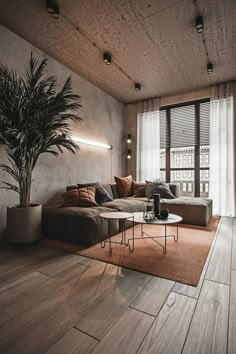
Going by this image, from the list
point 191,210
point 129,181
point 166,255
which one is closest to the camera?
point 166,255

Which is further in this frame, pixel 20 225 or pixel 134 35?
pixel 134 35

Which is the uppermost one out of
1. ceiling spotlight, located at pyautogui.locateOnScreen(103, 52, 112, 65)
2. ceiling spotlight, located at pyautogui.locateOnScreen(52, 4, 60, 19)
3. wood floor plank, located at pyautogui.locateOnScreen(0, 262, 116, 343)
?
ceiling spotlight, located at pyautogui.locateOnScreen(103, 52, 112, 65)

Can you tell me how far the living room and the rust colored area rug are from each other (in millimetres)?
20

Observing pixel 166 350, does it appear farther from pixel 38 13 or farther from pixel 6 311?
pixel 38 13

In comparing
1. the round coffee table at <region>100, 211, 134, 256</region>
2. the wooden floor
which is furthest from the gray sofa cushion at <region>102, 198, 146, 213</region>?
the wooden floor

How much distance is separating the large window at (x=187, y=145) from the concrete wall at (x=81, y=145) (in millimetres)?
1311

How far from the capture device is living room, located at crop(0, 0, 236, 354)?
121 centimetres

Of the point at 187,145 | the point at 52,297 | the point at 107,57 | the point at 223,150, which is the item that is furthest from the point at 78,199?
the point at 223,150

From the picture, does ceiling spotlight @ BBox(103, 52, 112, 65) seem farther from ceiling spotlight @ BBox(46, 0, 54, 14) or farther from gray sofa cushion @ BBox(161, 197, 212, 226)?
gray sofa cushion @ BBox(161, 197, 212, 226)

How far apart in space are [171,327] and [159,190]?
3.30m

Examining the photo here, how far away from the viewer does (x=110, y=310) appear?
132cm

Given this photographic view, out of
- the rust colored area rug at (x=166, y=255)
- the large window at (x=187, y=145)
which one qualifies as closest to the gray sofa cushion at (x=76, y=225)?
the rust colored area rug at (x=166, y=255)

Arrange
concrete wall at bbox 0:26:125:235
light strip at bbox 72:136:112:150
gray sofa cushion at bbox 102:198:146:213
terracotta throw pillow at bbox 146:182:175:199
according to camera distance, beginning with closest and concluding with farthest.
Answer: concrete wall at bbox 0:26:125:235
gray sofa cushion at bbox 102:198:146:213
light strip at bbox 72:136:112:150
terracotta throw pillow at bbox 146:182:175:199

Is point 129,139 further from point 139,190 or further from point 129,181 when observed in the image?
point 139,190
